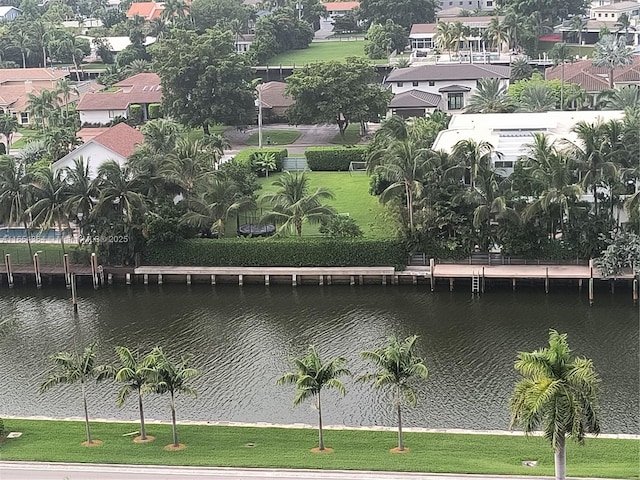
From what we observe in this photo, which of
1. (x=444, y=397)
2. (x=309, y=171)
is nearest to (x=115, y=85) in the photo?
(x=309, y=171)

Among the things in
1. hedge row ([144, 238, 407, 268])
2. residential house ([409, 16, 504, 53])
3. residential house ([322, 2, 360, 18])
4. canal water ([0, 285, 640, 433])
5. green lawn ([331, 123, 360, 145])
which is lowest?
canal water ([0, 285, 640, 433])

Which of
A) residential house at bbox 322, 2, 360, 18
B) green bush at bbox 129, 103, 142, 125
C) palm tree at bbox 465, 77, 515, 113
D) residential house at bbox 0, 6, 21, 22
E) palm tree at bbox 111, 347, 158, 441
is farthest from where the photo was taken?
residential house at bbox 0, 6, 21, 22

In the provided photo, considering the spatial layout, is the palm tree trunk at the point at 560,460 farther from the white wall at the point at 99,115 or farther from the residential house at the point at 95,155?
the white wall at the point at 99,115

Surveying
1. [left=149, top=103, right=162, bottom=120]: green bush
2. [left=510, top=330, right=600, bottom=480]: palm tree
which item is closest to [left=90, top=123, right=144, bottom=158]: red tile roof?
[left=149, top=103, right=162, bottom=120]: green bush

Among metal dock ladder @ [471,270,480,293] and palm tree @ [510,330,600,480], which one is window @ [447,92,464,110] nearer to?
metal dock ladder @ [471,270,480,293]

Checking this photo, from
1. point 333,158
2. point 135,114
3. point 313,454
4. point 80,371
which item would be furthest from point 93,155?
point 313,454

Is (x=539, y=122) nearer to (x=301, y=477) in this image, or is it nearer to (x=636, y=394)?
(x=636, y=394)
